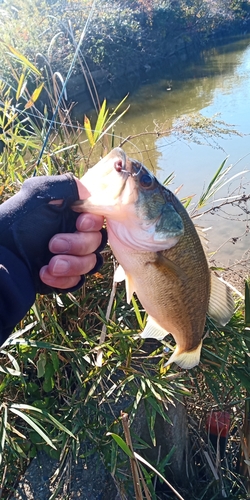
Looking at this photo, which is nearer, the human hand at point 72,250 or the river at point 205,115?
the human hand at point 72,250

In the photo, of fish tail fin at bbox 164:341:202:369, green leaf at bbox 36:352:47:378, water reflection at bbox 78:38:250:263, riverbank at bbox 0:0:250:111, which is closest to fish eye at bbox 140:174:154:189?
fish tail fin at bbox 164:341:202:369

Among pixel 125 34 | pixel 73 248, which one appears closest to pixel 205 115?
pixel 125 34

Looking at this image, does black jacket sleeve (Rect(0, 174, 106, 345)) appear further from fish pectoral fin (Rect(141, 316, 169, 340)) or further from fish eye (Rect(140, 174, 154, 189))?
fish pectoral fin (Rect(141, 316, 169, 340))

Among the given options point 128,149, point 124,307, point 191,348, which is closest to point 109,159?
point 191,348

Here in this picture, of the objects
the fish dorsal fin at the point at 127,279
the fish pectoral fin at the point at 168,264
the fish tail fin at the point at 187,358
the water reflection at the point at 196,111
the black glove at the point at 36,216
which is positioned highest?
the black glove at the point at 36,216

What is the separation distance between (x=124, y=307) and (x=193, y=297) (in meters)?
0.84

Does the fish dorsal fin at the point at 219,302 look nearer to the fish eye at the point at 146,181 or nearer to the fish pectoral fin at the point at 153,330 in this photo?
the fish pectoral fin at the point at 153,330

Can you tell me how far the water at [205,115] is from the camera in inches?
246

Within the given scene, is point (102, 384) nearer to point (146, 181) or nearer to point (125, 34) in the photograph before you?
point (146, 181)

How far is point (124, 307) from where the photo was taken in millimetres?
2471

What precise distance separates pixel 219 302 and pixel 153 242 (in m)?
0.49

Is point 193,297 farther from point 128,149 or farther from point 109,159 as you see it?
point 128,149

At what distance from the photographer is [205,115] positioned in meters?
11.5

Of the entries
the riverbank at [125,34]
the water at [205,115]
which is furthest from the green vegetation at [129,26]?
the water at [205,115]
